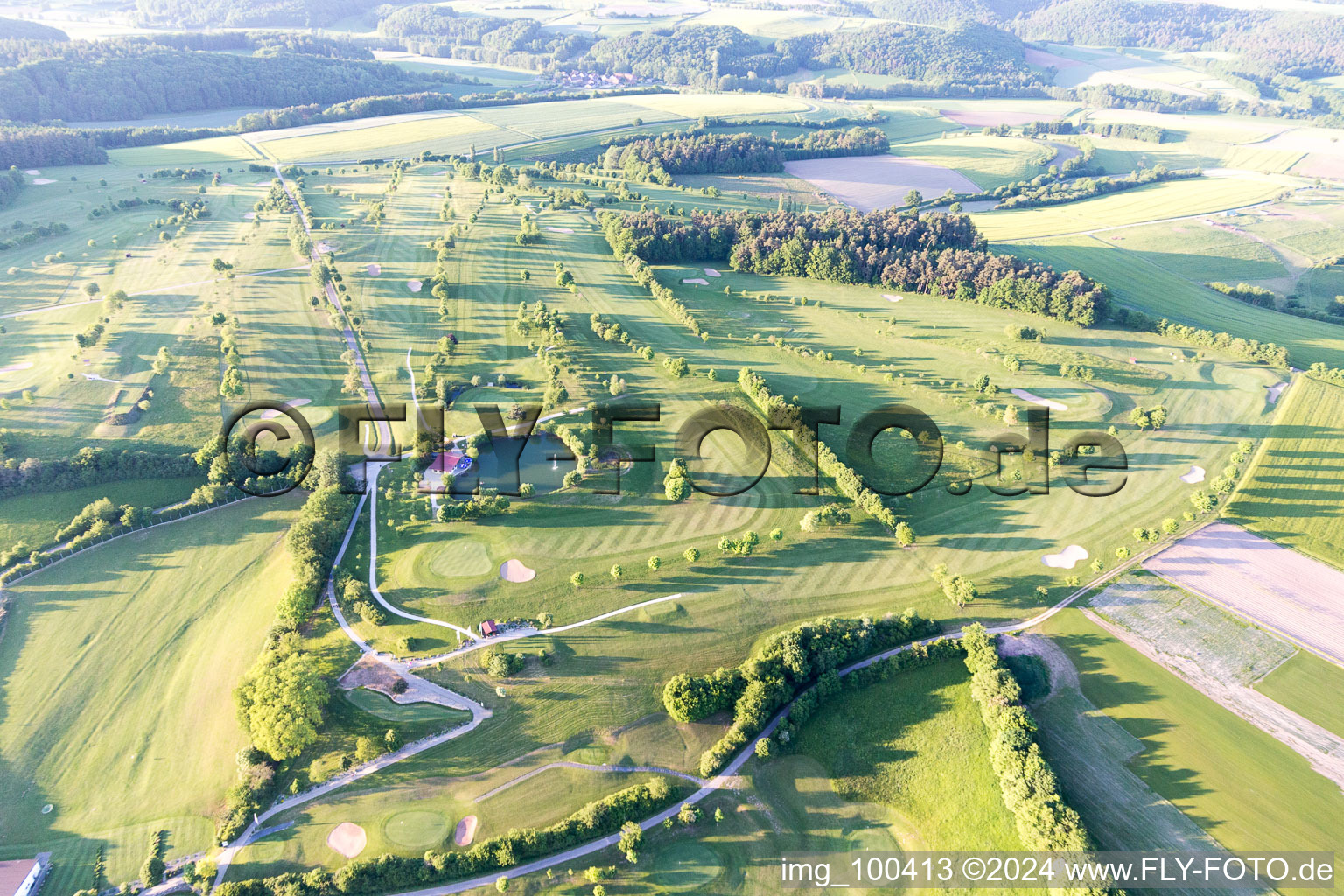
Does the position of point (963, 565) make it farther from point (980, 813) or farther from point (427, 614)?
point (427, 614)

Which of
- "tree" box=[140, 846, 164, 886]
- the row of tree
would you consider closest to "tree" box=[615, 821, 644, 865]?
the row of tree

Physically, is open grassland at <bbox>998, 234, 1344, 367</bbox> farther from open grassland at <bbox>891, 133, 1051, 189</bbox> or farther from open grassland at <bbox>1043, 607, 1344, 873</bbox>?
open grassland at <bbox>1043, 607, 1344, 873</bbox>

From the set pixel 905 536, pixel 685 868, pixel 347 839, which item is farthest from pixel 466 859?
pixel 905 536

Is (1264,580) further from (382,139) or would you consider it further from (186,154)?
(186,154)

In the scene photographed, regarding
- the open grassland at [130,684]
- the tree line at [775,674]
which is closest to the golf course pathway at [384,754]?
the open grassland at [130,684]

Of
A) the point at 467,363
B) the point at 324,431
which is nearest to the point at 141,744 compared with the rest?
the point at 324,431

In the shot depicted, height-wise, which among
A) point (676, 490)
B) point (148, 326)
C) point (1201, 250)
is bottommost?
point (676, 490)

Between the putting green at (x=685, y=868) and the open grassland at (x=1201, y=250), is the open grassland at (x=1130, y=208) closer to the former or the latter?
the open grassland at (x=1201, y=250)
